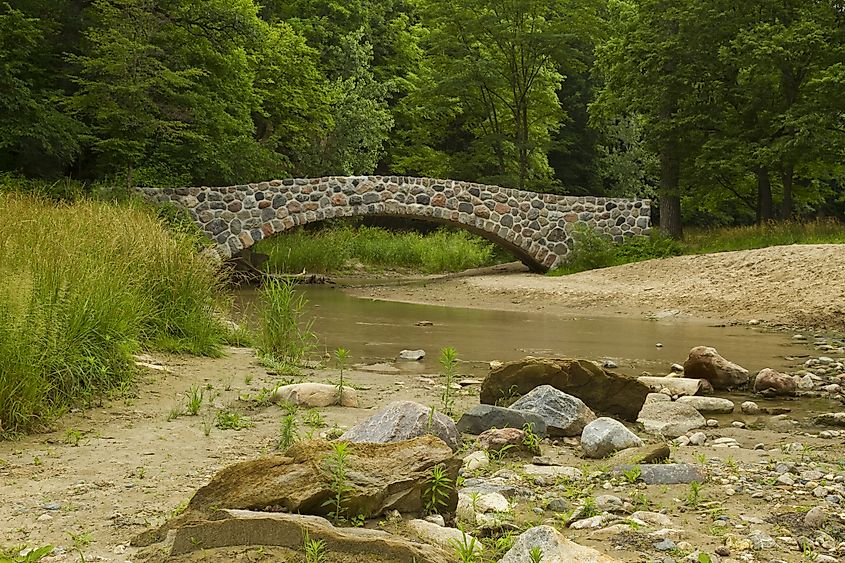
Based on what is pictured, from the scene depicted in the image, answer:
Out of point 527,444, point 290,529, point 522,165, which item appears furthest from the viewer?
point 522,165

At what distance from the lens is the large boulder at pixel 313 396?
5.36 meters

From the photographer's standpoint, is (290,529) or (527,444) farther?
(527,444)

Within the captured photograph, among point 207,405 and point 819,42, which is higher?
point 819,42

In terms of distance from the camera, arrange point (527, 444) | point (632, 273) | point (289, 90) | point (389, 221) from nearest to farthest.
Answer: point (527, 444)
point (632, 273)
point (289, 90)
point (389, 221)

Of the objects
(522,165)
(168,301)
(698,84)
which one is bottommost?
(168,301)

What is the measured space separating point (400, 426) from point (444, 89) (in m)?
25.5

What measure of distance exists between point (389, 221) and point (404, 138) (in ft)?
11.8

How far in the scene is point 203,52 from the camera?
2048 centimetres

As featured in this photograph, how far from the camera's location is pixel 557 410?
4.73 m

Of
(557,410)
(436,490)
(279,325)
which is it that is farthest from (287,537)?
(279,325)

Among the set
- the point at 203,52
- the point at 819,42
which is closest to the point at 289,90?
the point at 203,52

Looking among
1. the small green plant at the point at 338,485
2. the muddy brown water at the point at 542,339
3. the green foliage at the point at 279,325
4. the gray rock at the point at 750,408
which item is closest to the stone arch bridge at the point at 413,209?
the muddy brown water at the point at 542,339

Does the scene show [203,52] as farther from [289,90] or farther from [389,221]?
[389,221]

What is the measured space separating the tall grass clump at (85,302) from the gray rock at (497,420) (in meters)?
2.11
